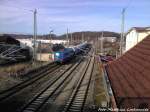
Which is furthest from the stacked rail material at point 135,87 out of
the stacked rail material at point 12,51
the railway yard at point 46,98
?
the stacked rail material at point 12,51

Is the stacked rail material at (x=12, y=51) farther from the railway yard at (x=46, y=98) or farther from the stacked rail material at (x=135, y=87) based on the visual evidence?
the stacked rail material at (x=135, y=87)

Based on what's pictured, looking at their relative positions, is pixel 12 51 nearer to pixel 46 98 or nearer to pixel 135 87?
pixel 46 98

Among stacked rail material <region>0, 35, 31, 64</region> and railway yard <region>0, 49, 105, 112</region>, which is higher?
stacked rail material <region>0, 35, 31, 64</region>

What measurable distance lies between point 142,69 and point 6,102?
9.96 metres

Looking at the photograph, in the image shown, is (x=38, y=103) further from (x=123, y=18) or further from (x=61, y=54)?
(x=61, y=54)

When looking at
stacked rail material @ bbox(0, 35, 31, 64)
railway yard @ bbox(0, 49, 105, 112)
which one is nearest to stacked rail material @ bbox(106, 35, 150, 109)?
railway yard @ bbox(0, 49, 105, 112)

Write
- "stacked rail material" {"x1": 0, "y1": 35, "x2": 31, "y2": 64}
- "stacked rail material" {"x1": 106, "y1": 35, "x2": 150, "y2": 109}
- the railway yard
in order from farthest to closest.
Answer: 1. "stacked rail material" {"x1": 0, "y1": 35, "x2": 31, "y2": 64}
2. the railway yard
3. "stacked rail material" {"x1": 106, "y1": 35, "x2": 150, "y2": 109}

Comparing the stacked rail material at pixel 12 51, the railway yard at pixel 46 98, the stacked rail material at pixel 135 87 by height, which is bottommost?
the railway yard at pixel 46 98

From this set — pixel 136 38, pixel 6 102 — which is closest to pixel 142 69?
pixel 6 102

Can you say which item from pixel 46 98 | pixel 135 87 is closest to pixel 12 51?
pixel 46 98

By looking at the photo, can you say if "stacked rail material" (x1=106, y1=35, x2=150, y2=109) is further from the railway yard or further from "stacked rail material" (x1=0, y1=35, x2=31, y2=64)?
"stacked rail material" (x1=0, y1=35, x2=31, y2=64)

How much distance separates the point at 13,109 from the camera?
50.5ft

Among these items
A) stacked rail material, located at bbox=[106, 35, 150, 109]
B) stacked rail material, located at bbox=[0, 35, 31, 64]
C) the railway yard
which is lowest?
the railway yard

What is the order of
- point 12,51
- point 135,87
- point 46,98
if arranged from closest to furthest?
1. point 135,87
2. point 46,98
3. point 12,51
